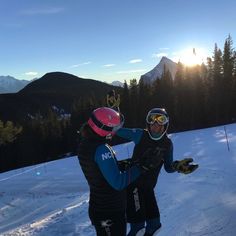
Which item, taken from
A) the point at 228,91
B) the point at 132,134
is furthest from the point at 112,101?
the point at 228,91

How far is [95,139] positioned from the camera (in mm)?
4246

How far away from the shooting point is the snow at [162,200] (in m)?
7.96

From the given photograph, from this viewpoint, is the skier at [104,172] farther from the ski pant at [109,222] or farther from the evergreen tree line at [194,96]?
the evergreen tree line at [194,96]

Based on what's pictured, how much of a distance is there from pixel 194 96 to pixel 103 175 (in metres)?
56.4

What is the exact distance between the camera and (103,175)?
13.7 feet

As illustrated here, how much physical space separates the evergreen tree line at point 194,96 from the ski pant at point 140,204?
53.4 m

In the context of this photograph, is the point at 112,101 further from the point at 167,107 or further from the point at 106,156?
the point at 167,107

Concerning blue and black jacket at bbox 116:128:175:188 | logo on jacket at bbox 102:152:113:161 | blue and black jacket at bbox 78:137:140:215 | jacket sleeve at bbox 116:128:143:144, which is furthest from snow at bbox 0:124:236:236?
logo on jacket at bbox 102:152:113:161

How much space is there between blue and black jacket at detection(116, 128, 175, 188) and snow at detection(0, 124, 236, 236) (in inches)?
85.0

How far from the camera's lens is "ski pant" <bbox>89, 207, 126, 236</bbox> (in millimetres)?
4438

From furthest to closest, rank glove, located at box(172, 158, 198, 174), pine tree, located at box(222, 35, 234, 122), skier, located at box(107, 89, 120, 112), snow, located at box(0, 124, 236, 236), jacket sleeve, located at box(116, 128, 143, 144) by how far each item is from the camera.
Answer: pine tree, located at box(222, 35, 234, 122) → snow, located at box(0, 124, 236, 236) → skier, located at box(107, 89, 120, 112) → jacket sleeve, located at box(116, 128, 143, 144) → glove, located at box(172, 158, 198, 174)

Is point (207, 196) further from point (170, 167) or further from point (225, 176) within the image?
point (170, 167)

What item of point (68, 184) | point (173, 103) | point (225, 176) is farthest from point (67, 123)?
point (225, 176)

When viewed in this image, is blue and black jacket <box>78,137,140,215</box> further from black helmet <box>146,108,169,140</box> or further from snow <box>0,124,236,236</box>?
snow <box>0,124,236,236</box>
